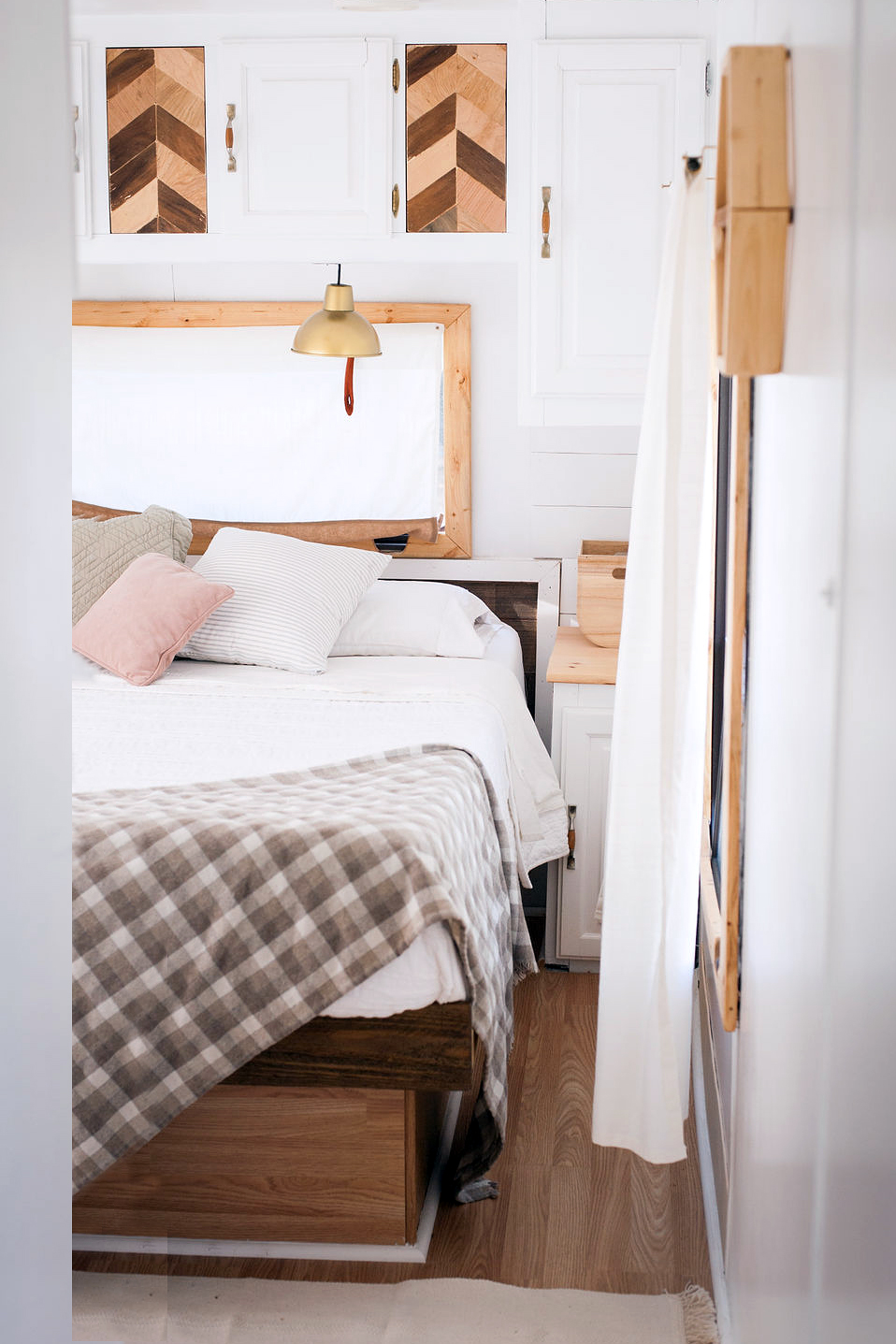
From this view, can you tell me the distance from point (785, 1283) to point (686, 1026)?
0.74 metres

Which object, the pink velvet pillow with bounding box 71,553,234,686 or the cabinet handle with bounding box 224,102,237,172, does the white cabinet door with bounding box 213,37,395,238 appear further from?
the pink velvet pillow with bounding box 71,553,234,686

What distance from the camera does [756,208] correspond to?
3.57 feet

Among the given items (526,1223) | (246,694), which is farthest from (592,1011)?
(246,694)

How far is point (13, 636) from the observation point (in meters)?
0.65

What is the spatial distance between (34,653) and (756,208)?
0.76 metres

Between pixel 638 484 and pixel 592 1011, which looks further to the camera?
pixel 592 1011

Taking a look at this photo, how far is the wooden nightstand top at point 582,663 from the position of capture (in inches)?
117

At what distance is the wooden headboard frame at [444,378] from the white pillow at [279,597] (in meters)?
0.32

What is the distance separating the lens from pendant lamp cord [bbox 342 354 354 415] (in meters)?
3.62

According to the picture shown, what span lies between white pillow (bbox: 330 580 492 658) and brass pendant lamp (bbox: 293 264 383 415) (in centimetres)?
66

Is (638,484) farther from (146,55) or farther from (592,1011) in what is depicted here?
(146,55)

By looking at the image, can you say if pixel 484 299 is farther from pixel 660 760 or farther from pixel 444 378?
pixel 660 760

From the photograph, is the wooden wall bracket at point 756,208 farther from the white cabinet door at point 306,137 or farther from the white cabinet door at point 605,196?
the white cabinet door at point 306,137

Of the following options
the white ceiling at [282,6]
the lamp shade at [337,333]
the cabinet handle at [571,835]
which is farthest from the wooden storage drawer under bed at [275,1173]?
Answer: the white ceiling at [282,6]
